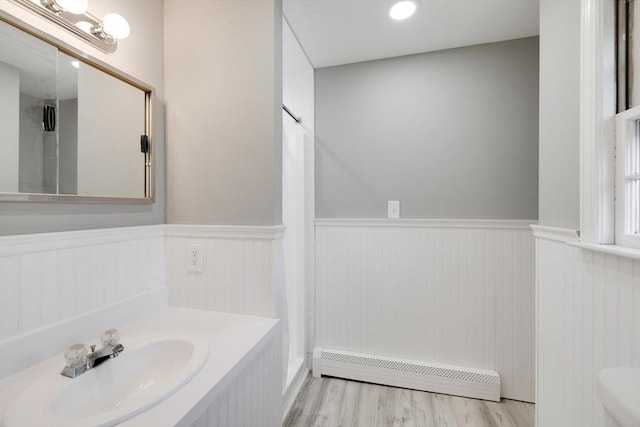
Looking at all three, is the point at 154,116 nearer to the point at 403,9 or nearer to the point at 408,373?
the point at 403,9

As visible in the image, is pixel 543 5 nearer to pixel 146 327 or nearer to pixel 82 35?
pixel 82 35

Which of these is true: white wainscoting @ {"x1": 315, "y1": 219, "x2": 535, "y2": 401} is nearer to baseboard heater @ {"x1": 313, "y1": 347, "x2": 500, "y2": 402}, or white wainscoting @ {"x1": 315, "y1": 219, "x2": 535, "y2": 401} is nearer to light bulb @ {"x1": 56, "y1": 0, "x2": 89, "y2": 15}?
baseboard heater @ {"x1": 313, "y1": 347, "x2": 500, "y2": 402}

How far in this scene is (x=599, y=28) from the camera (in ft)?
2.74

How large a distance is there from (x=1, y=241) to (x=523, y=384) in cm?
261

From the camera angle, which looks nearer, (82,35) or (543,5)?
(82,35)

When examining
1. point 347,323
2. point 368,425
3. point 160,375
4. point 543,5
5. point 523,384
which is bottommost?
point 368,425

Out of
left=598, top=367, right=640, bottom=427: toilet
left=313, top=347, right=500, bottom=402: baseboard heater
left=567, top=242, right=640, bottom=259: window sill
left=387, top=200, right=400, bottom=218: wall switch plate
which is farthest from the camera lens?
left=387, top=200, right=400, bottom=218: wall switch plate

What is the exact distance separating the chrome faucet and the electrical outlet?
43 centimetres

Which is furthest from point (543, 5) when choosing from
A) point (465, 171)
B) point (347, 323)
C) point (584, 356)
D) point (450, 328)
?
point (347, 323)

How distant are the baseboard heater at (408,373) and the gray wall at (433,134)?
1032mm

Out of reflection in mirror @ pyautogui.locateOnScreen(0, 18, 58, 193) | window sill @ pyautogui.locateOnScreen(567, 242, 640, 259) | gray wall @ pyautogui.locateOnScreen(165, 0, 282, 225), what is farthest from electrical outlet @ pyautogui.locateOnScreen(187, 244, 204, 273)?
window sill @ pyautogui.locateOnScreen(567, 242, 640, 259)

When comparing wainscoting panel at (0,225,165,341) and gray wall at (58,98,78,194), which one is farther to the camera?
gray wall at (58,98,78,194)

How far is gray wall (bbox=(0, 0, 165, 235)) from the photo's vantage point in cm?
78

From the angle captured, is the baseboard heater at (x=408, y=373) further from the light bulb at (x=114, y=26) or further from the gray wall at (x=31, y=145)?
the light bulb at (x=114, y=26)
